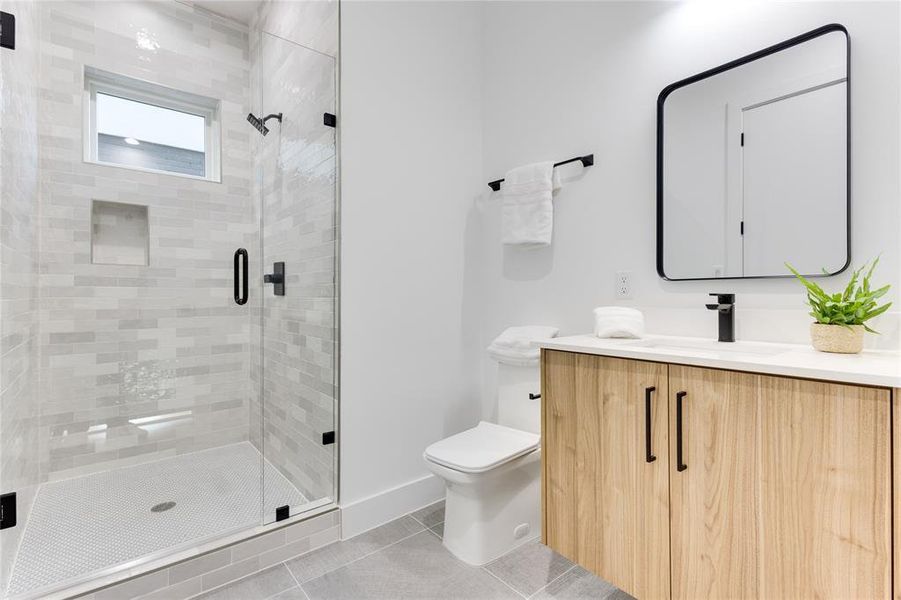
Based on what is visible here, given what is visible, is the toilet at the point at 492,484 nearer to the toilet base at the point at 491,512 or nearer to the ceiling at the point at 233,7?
the toilet base at the point at 491,512

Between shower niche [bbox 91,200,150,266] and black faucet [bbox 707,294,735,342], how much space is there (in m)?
2.70

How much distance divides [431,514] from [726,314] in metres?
1.53

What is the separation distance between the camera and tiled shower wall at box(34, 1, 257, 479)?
2137 millimetres

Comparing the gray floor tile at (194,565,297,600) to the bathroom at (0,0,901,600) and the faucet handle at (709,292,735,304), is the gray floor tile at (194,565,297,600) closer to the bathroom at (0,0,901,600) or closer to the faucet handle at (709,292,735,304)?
the bathroom at (0,0,901,600)

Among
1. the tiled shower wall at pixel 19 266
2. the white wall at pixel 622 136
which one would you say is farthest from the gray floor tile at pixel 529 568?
the tiled shower wall at pixel 19 266

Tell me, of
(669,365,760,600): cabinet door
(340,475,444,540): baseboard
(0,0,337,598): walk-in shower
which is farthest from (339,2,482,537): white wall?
(669,365,760,600): cabinet door

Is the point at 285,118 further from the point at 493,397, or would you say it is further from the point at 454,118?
the point at 493,397

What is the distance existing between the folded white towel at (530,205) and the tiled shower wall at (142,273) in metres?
1.52

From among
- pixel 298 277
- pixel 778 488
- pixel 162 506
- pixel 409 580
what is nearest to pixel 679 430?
pixel 778 488

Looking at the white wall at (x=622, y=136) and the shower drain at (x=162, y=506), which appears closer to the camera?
the white wall at (x=622, y=136)

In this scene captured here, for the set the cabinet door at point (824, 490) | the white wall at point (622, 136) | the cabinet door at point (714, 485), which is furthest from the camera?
the white wall at point (622, 136)

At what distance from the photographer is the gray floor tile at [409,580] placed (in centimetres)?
151

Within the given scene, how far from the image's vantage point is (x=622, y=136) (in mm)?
1784

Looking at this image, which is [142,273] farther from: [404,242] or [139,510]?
[404,242]
